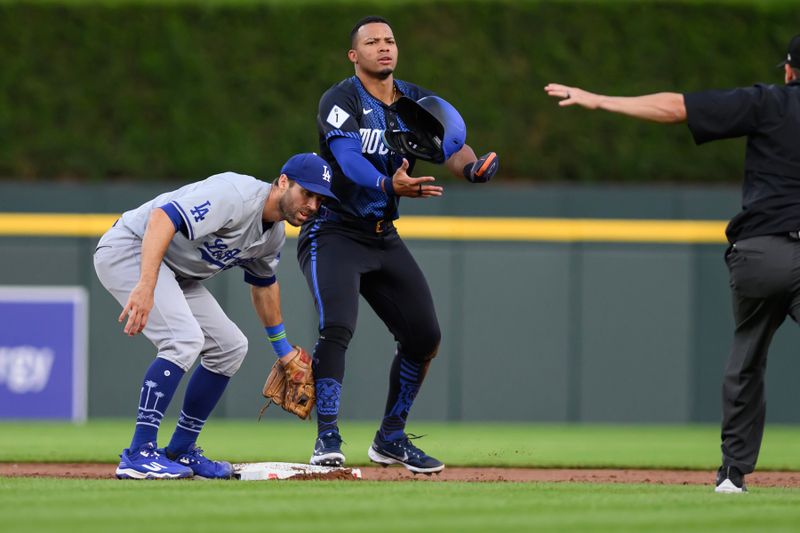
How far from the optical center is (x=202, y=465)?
6.18 meters

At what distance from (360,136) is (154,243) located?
115 centimetres

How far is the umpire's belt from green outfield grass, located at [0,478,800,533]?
1.26 metres

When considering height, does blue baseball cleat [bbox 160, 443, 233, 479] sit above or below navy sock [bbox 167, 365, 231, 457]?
below

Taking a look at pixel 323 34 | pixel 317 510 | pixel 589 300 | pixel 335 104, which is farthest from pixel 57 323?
pixel 317 510

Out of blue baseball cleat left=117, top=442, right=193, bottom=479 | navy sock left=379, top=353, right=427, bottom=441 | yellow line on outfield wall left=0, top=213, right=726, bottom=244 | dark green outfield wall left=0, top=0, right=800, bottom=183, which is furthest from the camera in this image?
dark green outfield wall left=0, top=0, right=800, bottom=183

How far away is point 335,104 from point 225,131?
5878 mm

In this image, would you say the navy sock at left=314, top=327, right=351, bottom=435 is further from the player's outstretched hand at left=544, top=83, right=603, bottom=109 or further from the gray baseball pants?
the player's outstretched hand at left=544, top=83, right=603, bottom=109

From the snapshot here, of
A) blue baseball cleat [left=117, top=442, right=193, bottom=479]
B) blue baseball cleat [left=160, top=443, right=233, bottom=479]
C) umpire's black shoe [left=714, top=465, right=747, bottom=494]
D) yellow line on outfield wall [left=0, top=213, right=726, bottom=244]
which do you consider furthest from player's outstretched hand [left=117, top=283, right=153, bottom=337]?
yellow line on outfield wall [left=0, top=213, right=726, bottom=244]

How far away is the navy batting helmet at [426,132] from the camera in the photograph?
6.36 meters

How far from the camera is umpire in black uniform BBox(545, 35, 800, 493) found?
5227mm

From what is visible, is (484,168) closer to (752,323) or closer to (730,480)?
(752,323)

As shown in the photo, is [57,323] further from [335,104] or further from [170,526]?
[170,526]

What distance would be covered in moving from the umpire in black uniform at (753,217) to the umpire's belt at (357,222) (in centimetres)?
133

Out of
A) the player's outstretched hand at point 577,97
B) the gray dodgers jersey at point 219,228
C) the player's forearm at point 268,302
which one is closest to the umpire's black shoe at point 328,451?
the player's forearm at point 268,302
